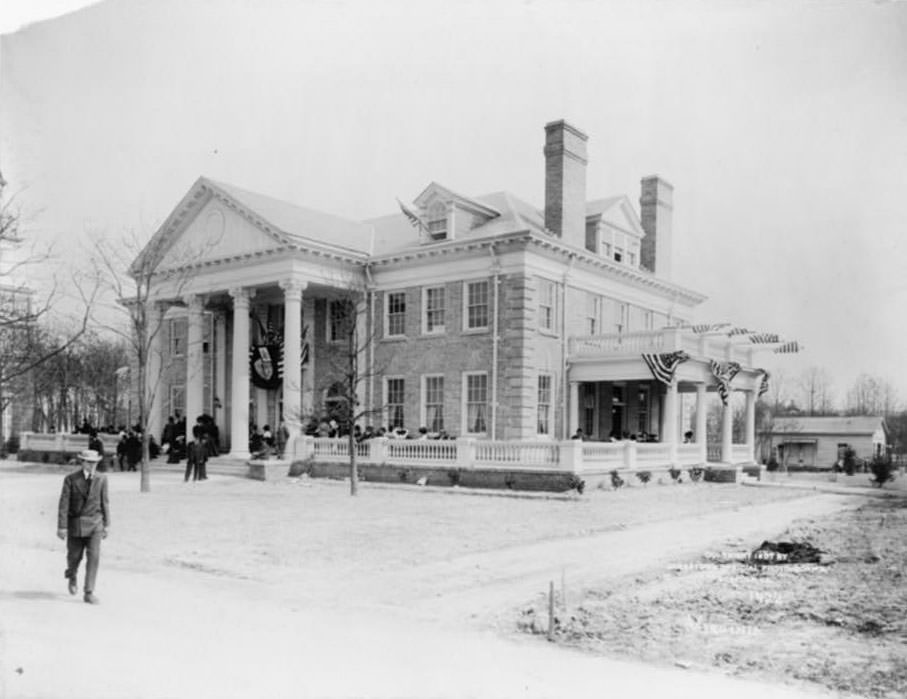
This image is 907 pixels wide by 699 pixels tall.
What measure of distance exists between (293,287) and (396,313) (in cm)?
388

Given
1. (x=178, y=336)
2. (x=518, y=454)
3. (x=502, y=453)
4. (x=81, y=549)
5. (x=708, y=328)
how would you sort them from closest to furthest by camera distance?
(x=81, y=549) → (x=518, y=454) → (x=502, y=453) → (x=708, y=328) → (x=178, y=336)

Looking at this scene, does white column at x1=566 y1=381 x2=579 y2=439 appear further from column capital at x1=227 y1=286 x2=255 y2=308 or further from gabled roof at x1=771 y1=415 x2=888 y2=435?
gabled roof at x1=771 y1=415 x2=888 y2=435

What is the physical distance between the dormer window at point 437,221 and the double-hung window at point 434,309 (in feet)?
6.26

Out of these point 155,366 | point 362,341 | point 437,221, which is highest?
point 437,221

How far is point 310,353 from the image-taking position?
3162 centimetres

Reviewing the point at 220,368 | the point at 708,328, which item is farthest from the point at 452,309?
the point at 220,368

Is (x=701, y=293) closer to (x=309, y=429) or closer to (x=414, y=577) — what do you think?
(x=309, y=429)

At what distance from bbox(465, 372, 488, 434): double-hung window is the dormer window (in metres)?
5.04

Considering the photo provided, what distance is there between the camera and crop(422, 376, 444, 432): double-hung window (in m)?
28.8

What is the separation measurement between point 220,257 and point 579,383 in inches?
514

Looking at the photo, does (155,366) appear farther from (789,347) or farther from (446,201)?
(789,347)

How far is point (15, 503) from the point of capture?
19.3 m

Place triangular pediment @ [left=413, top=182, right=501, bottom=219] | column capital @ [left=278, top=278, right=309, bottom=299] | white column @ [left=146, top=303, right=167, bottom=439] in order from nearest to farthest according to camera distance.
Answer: column capital @ [left=278, top=278, right=309, bottom=299]
triangular pediment @ [left=413, top=182, right=501, bottom=219]
white column @ [left=146, top=303, right=167, bottom=439]

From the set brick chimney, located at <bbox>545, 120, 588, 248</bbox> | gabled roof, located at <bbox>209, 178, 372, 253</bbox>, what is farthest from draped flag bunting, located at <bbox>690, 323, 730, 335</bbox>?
gabled roof, located at <bbox>209, 178, 372, 253</bbox>
